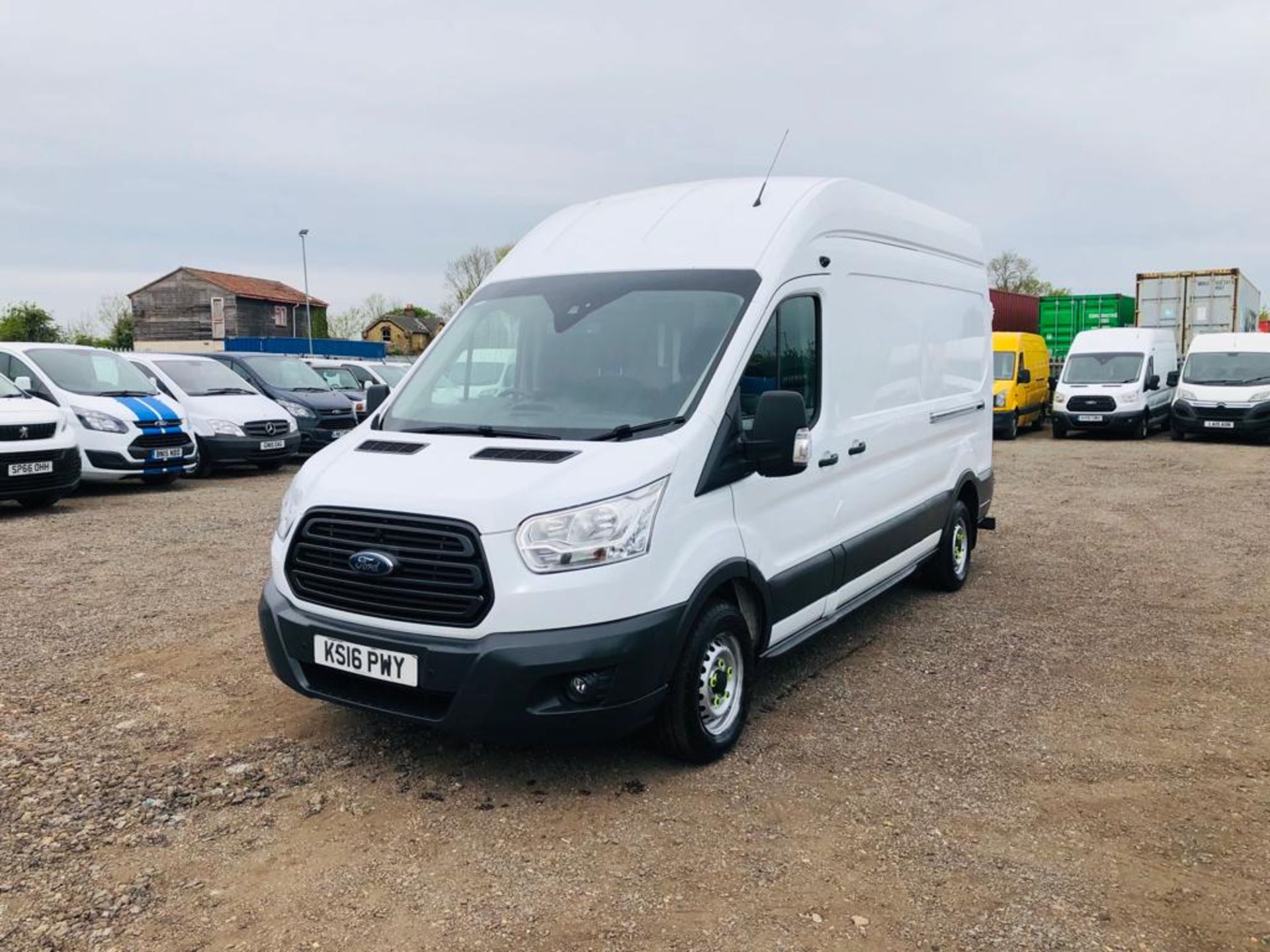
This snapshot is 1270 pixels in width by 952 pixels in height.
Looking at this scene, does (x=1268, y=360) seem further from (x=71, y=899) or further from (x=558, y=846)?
(x=71, y=899)

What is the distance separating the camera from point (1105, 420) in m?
18.9

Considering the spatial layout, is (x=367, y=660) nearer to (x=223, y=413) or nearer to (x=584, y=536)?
(x=584, y=536)

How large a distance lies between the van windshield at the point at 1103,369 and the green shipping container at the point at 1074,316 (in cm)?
619

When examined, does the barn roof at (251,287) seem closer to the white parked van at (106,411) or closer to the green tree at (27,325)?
the green tree at (27,325)

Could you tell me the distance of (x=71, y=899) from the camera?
125 inches

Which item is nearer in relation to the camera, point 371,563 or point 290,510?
point 371,563

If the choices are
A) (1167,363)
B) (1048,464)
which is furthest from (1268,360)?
(1048,464)

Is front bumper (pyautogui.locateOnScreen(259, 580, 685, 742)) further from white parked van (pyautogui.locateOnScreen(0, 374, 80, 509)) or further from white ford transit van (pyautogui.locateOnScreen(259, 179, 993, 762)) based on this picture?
white parked van (pyautogui.locateOnScreen(0, 374, 80, 509))

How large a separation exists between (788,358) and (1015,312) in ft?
79.6

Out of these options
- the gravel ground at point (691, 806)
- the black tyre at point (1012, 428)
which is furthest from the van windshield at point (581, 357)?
the black tyre at point (1012, 428)

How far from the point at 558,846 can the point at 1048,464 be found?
531 inches

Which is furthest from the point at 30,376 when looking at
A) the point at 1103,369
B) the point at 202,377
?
the point at 1103,369

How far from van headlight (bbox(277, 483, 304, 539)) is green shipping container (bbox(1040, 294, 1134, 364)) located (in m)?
25.2

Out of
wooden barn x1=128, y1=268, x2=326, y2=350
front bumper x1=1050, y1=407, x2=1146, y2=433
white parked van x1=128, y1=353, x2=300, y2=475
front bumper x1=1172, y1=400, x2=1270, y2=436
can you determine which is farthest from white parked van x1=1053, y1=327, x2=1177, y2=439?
wooden barn x1=128, y1=268, x2=326, y2=350
